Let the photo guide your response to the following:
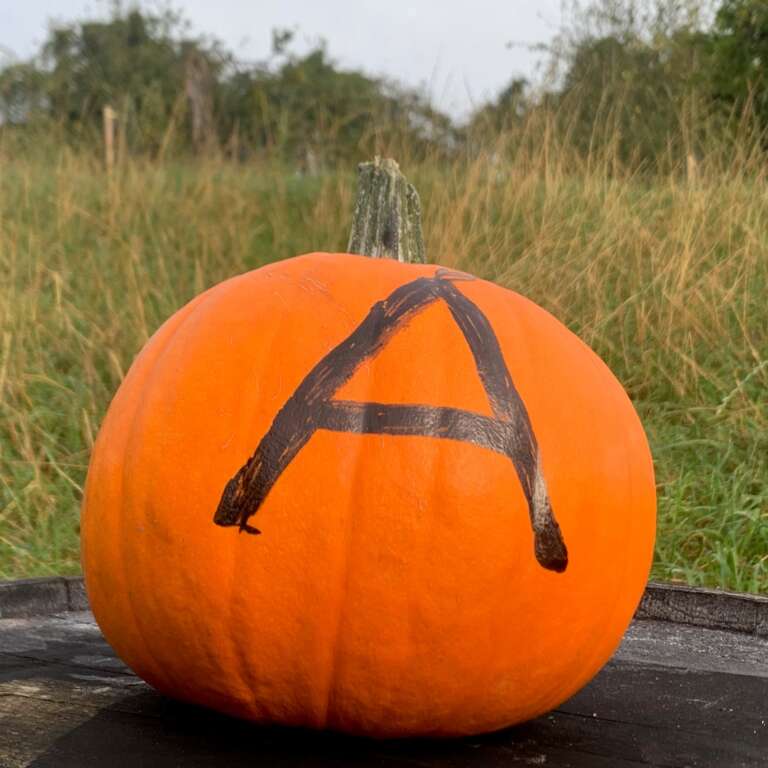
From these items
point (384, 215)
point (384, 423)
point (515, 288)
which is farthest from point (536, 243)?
point (384, 423)

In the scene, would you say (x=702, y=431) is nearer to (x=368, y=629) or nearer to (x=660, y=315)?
(x=660, y=315)

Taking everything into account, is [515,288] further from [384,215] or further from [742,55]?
[742,55]

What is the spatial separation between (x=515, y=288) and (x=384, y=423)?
2.92m

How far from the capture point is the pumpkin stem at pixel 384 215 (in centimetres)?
152

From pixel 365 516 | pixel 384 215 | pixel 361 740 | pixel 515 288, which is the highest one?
pixel 384 215

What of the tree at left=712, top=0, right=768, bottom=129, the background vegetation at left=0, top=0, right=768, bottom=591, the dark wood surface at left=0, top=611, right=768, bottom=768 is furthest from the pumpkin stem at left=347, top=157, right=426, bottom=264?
the tree at left=712, top=0, right=768, bottom=129

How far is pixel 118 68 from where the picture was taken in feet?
51.8

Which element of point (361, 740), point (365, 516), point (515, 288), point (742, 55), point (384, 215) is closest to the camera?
point (365, 516)

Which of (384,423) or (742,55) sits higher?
(742,55)

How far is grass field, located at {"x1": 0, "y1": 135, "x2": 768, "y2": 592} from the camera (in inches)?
120

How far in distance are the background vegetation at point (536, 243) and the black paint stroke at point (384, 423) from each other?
150cm

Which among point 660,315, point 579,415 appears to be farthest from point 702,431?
point 579,415

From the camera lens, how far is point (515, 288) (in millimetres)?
4043

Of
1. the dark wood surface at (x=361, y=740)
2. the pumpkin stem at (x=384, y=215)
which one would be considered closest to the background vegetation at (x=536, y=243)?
the dark wood surface at (x=361, y=740)
